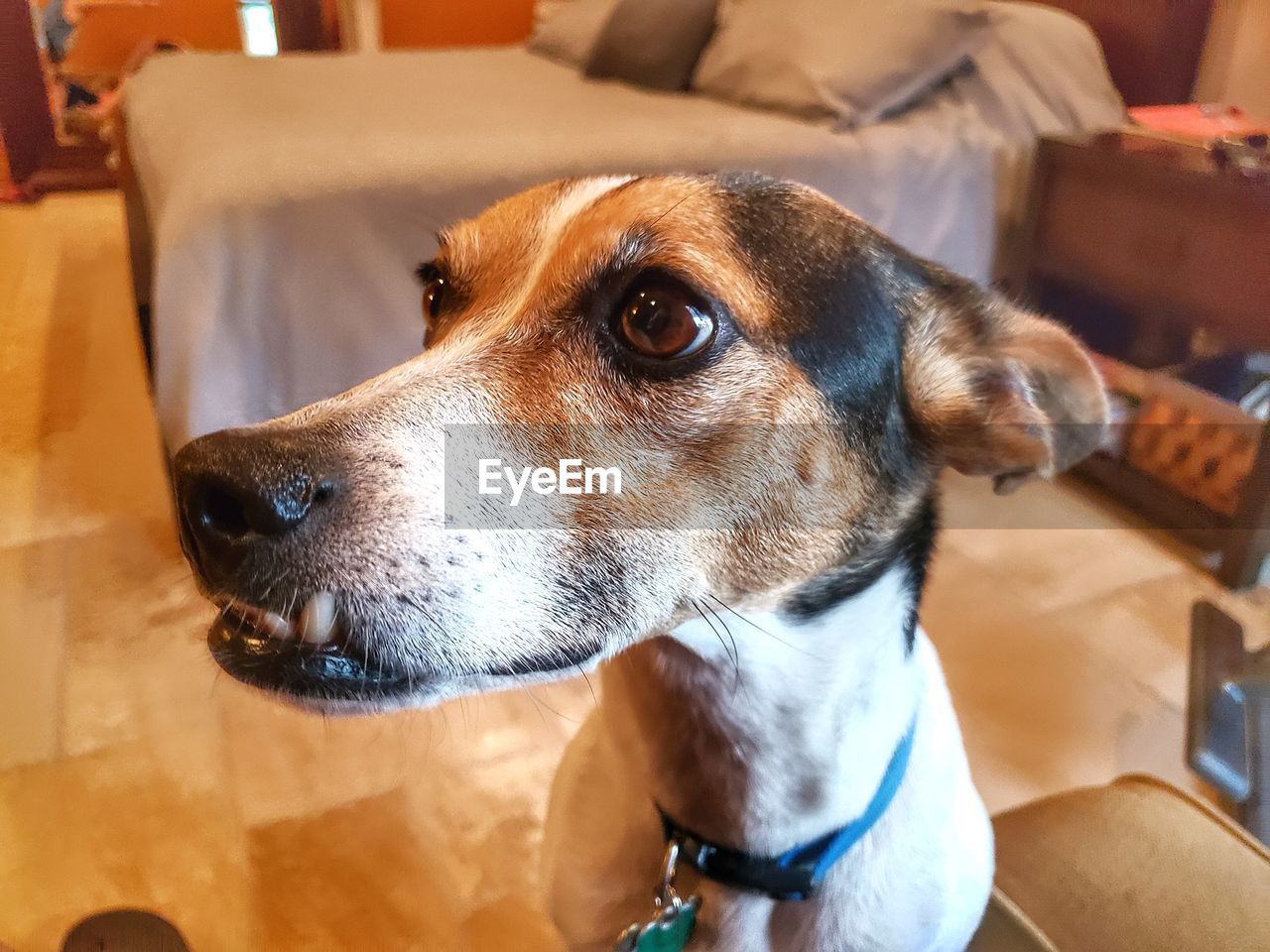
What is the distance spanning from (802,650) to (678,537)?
205mm

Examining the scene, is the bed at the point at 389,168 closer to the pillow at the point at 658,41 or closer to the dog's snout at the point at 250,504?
the pillow at the point at 658,41

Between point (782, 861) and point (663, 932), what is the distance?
15 centimetres

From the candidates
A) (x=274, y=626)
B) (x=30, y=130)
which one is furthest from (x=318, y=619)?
(x=30, y=130)

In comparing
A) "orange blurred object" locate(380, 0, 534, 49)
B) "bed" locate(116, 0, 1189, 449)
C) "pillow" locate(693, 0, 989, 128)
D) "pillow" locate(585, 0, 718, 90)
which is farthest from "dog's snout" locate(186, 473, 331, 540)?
"orange blurred object" locate(380, 0, 534, 49)

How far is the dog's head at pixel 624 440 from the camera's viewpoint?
770 millimetres

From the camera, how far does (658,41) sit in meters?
3.40

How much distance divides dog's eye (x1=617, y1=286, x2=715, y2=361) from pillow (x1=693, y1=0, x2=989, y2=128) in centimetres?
207

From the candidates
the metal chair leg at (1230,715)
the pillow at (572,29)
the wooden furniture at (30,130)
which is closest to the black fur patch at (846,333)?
the metal chair leg at (1230,715)

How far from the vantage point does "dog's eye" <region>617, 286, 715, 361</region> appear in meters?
0.93

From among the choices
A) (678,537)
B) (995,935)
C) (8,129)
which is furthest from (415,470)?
(8,129)

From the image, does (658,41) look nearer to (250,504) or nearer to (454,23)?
(454,23)

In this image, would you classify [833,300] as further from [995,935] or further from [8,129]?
[8,129]

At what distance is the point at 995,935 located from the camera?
1215mm
